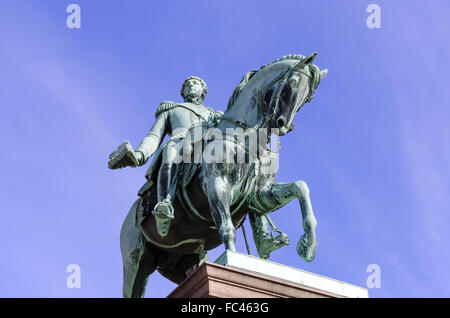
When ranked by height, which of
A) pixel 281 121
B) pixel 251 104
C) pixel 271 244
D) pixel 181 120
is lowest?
pixel 271 244

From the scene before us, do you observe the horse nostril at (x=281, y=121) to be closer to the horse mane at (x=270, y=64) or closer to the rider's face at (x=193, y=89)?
the horse mane at (x=270, y=64)

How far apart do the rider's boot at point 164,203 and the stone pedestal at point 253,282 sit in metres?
1.75

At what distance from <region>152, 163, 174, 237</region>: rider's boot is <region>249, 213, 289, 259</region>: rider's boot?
1.20 meters

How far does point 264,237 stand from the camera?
42.7 feet

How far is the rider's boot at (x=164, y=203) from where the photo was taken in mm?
12539

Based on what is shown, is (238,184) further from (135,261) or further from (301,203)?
(135,261)

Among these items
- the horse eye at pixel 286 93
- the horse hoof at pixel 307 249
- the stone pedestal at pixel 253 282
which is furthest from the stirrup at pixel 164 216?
the horse eye at pixel 286 93

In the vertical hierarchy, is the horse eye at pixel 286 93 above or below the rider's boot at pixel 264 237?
above

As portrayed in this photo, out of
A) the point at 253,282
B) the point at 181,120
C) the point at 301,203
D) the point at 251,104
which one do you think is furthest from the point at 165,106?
the point at 253,282

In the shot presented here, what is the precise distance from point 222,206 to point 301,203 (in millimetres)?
1029

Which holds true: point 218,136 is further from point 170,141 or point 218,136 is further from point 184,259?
point 184,259
